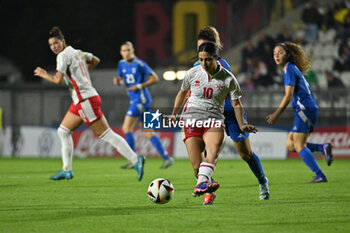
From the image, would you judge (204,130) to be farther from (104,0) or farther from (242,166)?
(104,0)

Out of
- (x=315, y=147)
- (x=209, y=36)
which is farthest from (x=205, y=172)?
(x=315, y=147)

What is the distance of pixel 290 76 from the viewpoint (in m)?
9.23

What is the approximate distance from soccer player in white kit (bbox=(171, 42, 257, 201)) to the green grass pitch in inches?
25.1

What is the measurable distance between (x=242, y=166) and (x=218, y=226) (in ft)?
26.9

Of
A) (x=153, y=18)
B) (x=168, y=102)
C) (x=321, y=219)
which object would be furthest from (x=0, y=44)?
(x=321, y=219)

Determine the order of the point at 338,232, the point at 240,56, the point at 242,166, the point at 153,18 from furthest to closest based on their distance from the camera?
the point at 153,18 → the point at 240,56 → the point at 242,166 → the point at 338,232

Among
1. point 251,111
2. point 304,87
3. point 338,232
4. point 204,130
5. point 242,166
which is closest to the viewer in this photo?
point 338,232

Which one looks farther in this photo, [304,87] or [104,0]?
[104,0]

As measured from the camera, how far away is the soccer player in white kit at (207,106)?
691 centimetres

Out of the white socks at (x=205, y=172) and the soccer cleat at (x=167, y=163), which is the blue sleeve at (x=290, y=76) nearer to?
the white socks at (x=205, y=172)

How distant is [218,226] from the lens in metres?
5.62

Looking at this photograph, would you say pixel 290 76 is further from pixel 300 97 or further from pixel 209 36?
pixel 209 36

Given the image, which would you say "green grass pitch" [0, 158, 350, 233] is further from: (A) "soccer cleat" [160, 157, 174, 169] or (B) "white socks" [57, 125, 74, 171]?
(A) "soccer cleat" [160, 157, 174, 169]

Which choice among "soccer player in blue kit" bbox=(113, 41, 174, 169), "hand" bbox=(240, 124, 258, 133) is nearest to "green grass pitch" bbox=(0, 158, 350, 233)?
"hand" bbox=(240, 124, 258, 133)
